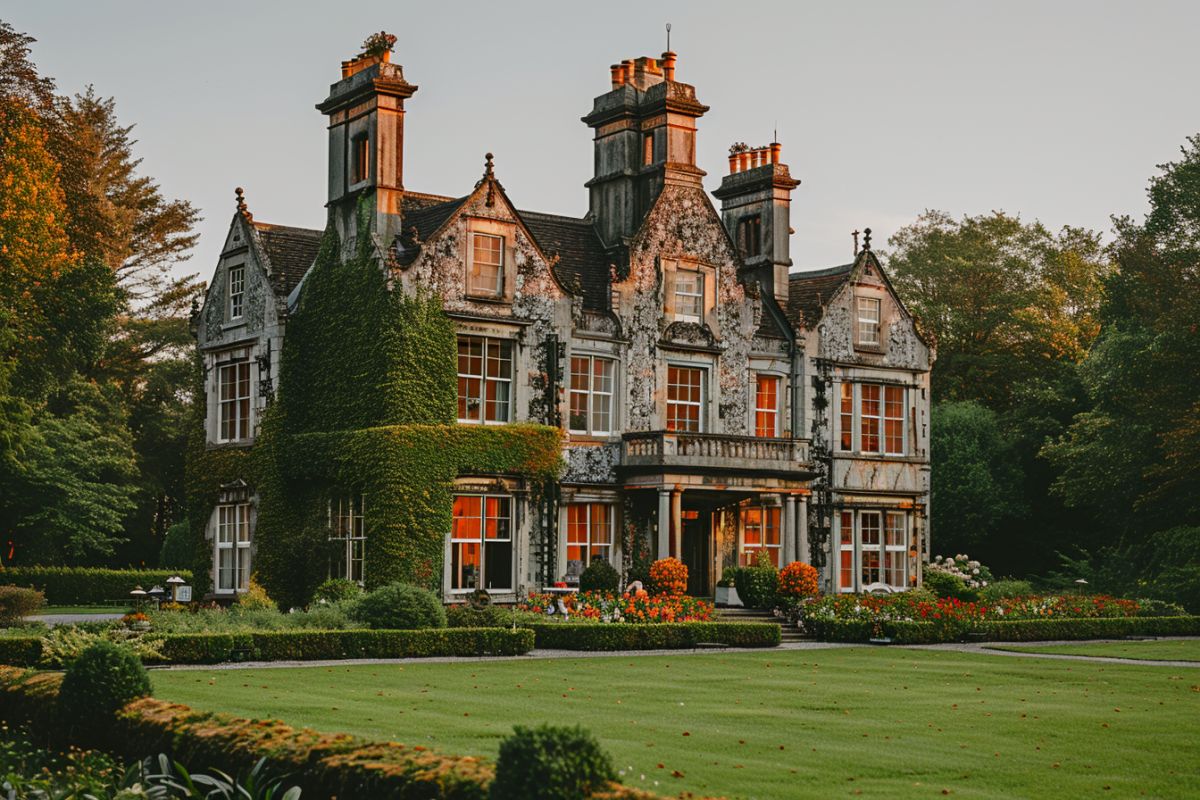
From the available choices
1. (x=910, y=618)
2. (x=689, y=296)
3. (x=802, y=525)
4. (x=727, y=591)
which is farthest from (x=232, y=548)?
(x=910, y=618)

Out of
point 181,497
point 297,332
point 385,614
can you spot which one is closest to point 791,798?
point 385,614

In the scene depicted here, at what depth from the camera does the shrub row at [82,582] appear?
45688mm

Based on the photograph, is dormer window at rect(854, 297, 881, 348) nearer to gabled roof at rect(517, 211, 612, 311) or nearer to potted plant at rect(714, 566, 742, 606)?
gabled roof at rect(517, 211, 612, 311)

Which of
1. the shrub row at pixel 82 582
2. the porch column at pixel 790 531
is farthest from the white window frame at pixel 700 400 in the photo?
the shrub row at pixel 82 582

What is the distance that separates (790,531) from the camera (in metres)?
37.7

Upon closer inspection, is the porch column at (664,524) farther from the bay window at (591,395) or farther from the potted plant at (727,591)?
the bay window at (591,395)

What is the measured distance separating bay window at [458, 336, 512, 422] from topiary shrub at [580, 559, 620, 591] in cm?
408

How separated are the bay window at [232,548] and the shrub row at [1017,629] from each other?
13.7 metres

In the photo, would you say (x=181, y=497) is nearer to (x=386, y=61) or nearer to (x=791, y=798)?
(x=386, y=61)

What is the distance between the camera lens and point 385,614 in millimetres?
26359

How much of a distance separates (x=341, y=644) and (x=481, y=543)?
32.6ft

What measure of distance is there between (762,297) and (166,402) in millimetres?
28671

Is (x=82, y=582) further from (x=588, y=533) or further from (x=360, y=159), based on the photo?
(x=588, y=533)

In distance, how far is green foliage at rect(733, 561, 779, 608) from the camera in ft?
117
